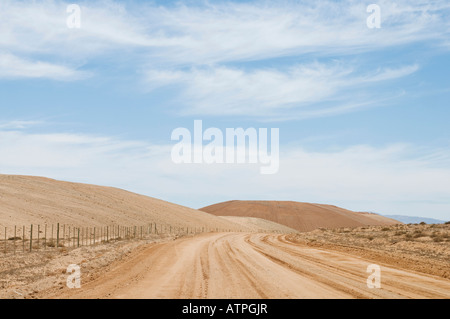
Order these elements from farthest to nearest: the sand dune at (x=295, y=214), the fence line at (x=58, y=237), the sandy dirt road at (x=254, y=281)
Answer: the sand dune at (x=295, y=214), the fence line at (x=58, y=237), the sandy dirt road at (x=254, y=281)

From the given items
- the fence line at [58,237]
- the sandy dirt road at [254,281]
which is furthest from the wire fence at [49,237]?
the sandy dirt road at [254,281]

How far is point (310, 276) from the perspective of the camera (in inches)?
651

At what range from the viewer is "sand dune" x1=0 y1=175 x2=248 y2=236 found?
6762cm

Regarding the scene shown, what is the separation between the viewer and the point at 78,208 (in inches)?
3236

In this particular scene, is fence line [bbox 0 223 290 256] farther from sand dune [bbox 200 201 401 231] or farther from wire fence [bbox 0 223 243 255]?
sand dune [bbox 200 201 401 231]

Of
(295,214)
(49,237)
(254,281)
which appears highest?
(295,214)

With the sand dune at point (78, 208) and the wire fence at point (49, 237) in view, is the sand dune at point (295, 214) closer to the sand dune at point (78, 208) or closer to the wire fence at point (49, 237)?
the sand dune at point (78, 208)

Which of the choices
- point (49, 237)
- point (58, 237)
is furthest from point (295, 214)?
point (58, 237)

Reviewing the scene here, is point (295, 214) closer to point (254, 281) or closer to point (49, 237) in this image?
point (49, 237)

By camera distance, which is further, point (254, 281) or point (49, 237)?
point (49, 237)

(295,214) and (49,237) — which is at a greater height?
(295,214)

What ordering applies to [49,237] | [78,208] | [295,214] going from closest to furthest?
1. [49,237]
2. [78,208]
3. [295,214]

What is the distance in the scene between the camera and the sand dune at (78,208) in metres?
67.6

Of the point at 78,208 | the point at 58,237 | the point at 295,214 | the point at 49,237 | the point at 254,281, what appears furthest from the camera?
the point at 295,214
